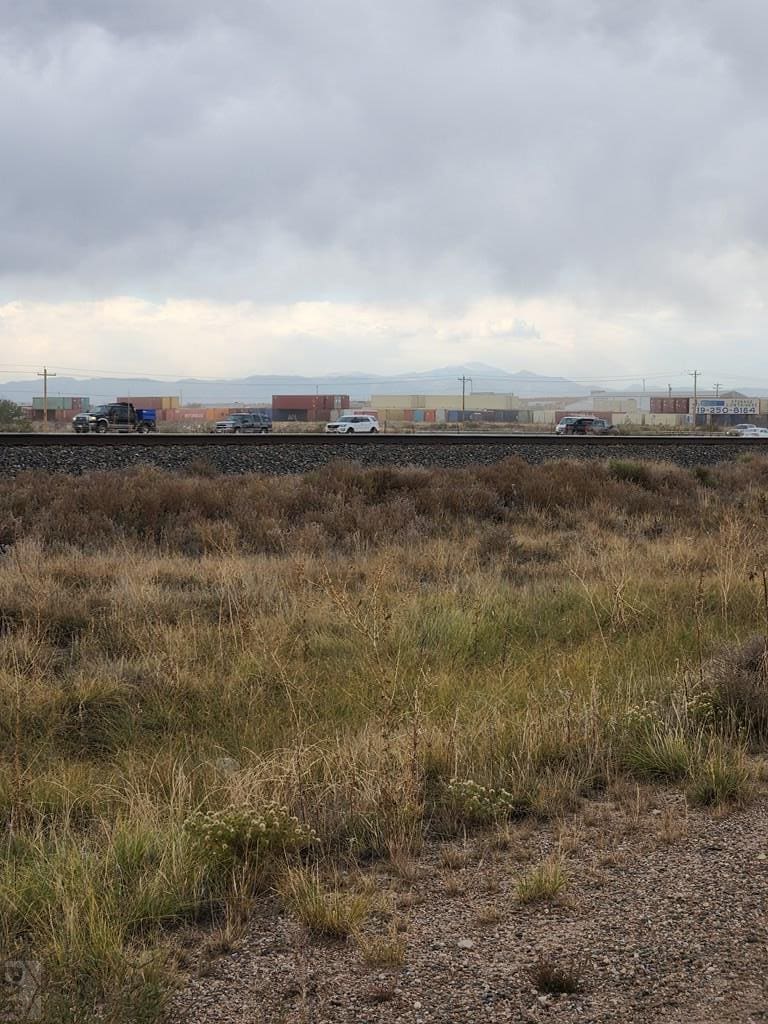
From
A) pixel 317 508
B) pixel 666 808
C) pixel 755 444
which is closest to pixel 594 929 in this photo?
pixel 666 808

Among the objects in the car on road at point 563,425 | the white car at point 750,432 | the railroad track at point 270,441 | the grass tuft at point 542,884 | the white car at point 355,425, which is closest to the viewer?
the grass tuft at point 542,884

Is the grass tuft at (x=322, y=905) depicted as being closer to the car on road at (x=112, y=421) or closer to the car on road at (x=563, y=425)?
the car on road at (x=112, y=421)

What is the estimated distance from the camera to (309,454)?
75.9 ft

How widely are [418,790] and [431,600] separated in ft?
16.0

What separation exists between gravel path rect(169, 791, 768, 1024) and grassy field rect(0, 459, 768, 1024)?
0.71ft

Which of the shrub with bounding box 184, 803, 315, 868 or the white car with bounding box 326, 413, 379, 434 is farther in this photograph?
the white car with bounding box 326, 413, 379, 434

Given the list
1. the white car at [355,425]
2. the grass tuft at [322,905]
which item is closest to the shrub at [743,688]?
the grass tuft at [322,905]

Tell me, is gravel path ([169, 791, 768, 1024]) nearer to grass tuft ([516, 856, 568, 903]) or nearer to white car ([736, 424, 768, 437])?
grass tuft ([516, 856, 568, 903])

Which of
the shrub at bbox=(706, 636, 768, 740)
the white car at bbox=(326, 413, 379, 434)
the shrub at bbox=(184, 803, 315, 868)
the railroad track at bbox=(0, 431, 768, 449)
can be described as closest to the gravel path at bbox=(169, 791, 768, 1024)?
the shrub at bbox=(184, 803, 315, 868)

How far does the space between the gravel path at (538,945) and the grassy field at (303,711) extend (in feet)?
0.71

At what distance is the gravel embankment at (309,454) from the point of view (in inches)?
803

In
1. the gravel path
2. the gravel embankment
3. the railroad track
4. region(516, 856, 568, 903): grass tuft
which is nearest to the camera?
the gravel path

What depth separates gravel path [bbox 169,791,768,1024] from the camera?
3.12 meters

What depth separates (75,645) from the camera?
825 cm
